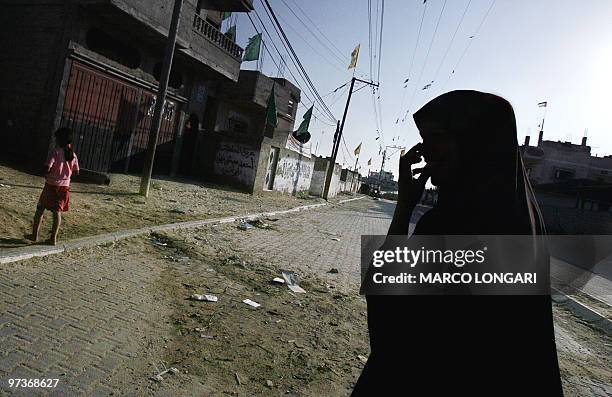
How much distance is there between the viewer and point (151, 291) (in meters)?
4.08

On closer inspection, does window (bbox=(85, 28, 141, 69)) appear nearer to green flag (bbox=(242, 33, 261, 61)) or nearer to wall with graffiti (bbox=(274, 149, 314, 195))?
green flag (bbox=(242, 33, 261, 61))

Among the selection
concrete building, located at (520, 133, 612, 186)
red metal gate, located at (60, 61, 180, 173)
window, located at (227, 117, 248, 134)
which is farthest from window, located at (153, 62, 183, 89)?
concrete building, located at (520, 133, 612, 186)

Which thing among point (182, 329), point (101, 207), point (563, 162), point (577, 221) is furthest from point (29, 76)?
point (563, 162)

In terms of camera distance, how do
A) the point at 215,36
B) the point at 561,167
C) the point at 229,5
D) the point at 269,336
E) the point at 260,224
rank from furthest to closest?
the point at 561,167
the point at 229,5
the point at 215,36
the point at 260,224
the point at 269,336

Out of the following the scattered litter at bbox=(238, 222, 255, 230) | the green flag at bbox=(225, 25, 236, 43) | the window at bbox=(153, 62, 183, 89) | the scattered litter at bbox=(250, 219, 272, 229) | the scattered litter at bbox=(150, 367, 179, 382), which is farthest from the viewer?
the green flag at bbox=(225, 25, 236, 43)

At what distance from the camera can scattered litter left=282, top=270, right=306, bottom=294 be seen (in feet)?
16.6

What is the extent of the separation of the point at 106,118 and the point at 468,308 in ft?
41.9

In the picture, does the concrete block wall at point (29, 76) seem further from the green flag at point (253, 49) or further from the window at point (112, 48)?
the green flag at point (253, 49)

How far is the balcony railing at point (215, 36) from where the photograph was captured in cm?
1452

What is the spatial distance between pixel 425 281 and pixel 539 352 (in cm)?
37

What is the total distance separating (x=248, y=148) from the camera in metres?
17.3

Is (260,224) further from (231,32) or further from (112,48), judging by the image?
(231,32)

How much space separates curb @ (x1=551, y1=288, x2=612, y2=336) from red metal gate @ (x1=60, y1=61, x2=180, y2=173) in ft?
39.4

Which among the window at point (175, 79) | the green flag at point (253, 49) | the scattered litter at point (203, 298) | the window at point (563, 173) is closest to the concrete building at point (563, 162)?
the window at point (563, 173)
